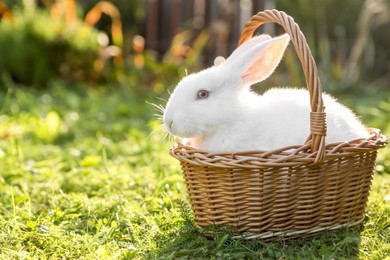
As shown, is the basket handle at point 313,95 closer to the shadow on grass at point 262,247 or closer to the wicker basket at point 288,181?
the wicker basket at point 288,181

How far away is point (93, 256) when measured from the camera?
7.14 feet

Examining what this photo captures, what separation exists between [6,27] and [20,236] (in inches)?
198

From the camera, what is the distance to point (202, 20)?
9.91 meters

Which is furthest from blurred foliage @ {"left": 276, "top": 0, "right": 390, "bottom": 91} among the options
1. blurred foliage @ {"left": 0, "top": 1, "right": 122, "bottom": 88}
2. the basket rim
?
→ the basket rim

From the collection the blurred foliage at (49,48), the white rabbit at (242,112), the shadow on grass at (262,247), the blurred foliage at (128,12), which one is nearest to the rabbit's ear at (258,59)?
the white rabbit at (242,112)

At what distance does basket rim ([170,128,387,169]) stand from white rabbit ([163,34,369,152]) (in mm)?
104

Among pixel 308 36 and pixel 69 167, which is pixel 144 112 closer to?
pixel 69 167

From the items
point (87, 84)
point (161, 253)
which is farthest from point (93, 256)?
point (87, 84)

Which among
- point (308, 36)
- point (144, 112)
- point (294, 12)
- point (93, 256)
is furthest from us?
point (294, 12)

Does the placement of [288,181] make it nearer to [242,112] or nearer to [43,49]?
[242,112]

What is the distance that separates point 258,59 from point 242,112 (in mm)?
232

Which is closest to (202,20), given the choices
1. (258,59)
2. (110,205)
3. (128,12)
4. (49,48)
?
(128,12)

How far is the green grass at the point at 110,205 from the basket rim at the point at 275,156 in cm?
31

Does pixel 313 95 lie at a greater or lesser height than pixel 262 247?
greater
